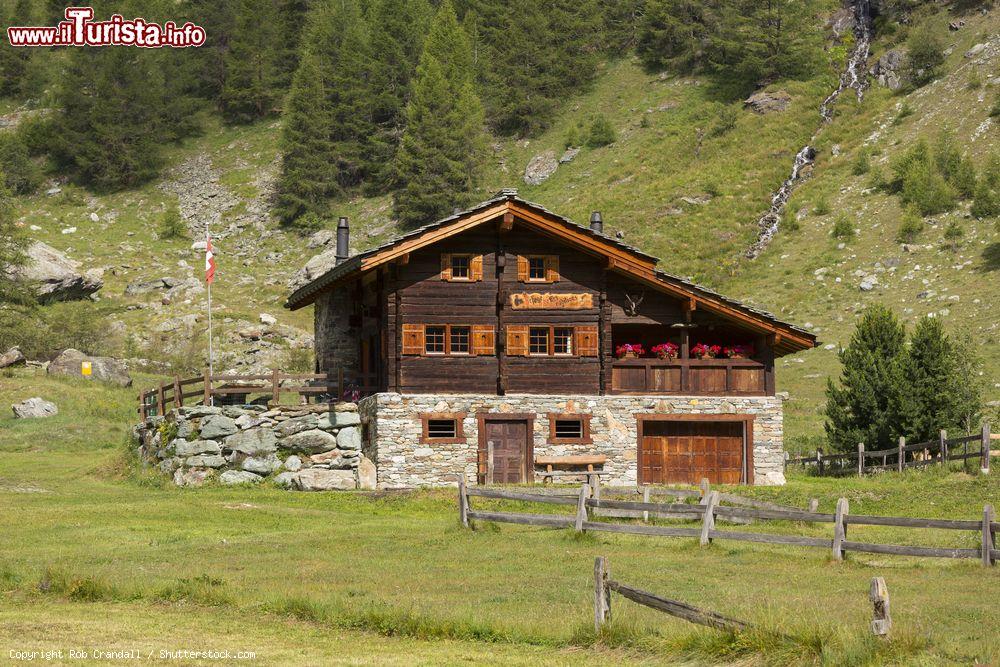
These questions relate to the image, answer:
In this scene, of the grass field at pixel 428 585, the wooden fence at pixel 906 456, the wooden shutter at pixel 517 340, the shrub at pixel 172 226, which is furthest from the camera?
the shrub at pixel 172 226

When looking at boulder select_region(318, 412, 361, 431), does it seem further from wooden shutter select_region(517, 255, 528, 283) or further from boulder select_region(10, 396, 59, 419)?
boulder select_region(10, 396, 59, 419)

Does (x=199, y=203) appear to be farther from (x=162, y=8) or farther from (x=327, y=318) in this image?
(x=327, y=318)

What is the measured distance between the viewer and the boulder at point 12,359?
Answer: 6066 centimetres

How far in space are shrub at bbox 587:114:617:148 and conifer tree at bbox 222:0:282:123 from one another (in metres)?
30.4

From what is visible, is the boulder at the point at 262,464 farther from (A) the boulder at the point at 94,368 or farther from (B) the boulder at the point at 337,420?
(A) the boulder at the point at 94,368

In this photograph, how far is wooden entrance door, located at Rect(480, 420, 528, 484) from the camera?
3662 cm

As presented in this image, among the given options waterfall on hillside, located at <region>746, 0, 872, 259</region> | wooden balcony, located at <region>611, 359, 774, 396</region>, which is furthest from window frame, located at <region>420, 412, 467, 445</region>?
waterfall on hillside, located at <region>746, 0, 872, 259</region>

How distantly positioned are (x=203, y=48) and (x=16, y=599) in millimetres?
106743

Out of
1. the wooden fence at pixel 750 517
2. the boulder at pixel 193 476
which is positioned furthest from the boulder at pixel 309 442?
the wooden fence at pixel 750 517

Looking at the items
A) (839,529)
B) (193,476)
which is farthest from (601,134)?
(839,529)

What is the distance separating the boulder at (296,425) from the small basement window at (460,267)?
19.8 ft

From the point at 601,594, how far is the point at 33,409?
4237cm

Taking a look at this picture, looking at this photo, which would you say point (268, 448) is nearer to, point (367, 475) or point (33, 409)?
point (367, 475)

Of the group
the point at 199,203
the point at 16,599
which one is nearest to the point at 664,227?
the point at 199,203
